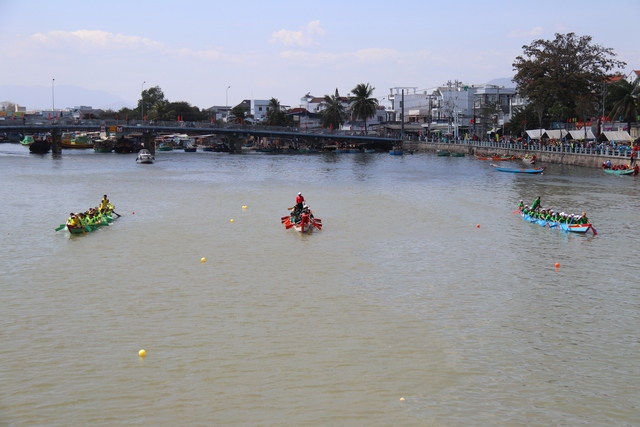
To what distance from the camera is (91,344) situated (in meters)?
17.5

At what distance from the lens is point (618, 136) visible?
78.6 meters

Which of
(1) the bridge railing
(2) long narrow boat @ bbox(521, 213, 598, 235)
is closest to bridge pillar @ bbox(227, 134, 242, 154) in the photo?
(1) the bridge railing

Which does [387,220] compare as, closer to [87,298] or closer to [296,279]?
[296,279]

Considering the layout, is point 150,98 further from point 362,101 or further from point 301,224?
point 301,224

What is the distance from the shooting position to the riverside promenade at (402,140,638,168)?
70.0 m

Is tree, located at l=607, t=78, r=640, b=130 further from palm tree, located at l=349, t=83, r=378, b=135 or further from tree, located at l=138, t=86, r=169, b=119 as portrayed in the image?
tree, located at l=138, t=86, r=169, b=119

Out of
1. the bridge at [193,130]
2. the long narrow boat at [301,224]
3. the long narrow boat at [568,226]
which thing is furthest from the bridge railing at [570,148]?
the long narrow boat at [301,224]

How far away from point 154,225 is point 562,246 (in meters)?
20.8

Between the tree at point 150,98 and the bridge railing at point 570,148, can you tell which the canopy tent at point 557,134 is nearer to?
the bridge railing at point 570,148

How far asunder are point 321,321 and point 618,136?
69425mm

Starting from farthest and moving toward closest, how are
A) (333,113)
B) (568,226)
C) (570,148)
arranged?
(333,113) → (570,148) → (568,226)

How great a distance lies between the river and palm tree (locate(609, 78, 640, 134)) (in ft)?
124

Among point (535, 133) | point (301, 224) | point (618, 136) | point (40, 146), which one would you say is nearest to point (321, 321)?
point (301, 224)

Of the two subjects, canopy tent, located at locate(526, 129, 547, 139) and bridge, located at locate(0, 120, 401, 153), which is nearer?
canopy tent, located at locate(526, 129, 547, 139)
